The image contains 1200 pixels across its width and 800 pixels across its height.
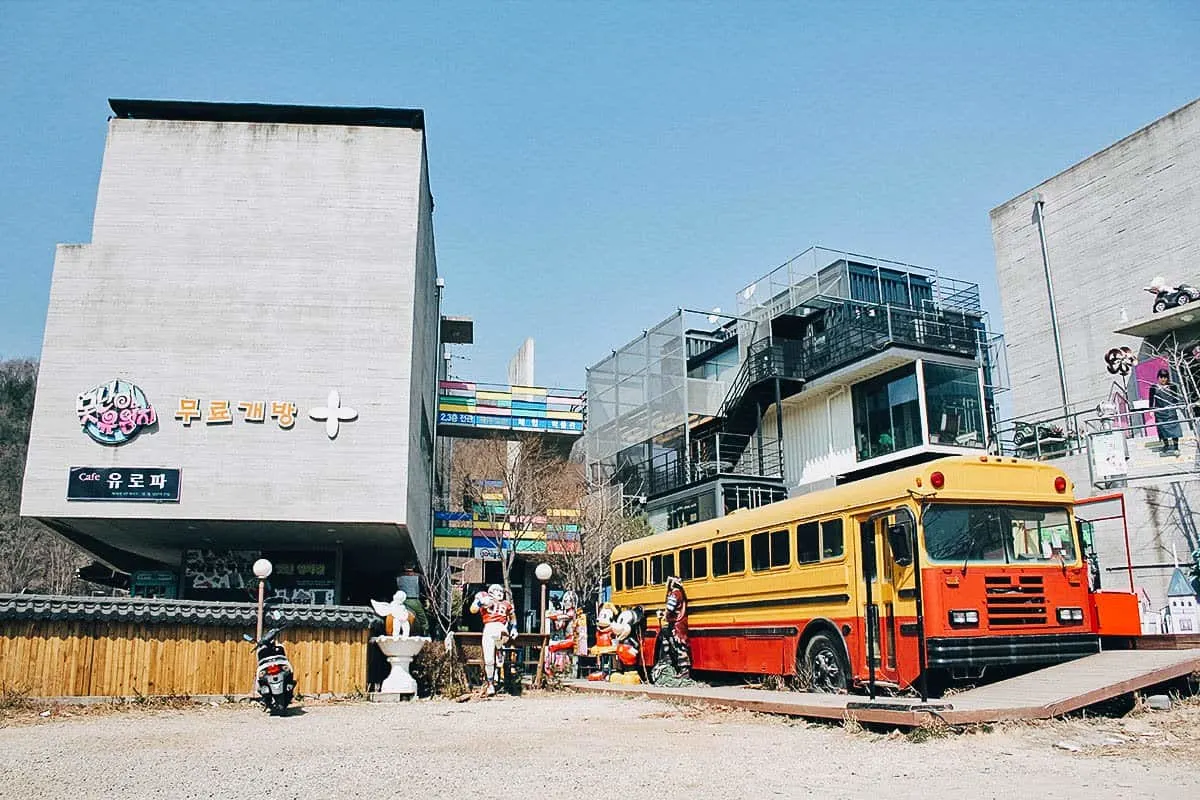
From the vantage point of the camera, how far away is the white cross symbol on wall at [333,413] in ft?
86.1

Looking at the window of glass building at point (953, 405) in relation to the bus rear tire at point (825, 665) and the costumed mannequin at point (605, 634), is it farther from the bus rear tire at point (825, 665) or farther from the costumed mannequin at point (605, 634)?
the bus rear tire at point (825, 665)

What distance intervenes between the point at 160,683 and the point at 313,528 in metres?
11.9

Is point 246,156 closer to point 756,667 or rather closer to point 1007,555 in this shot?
point 756,667

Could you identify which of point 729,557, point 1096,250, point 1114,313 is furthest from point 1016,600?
point 1096,250

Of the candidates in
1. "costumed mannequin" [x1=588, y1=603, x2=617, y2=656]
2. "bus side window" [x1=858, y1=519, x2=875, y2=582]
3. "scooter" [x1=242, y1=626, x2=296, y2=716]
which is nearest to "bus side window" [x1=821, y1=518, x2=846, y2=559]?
"bus side window" [x1=858, y1=519, x2=875, y2=582]

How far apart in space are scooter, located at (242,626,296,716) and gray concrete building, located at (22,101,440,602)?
1157 centimetres

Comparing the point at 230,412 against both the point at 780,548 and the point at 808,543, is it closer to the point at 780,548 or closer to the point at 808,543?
the point at 780,548

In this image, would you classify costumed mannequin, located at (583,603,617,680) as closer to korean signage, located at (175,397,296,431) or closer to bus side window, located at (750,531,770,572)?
bus side window, located at (750,531,770,572)

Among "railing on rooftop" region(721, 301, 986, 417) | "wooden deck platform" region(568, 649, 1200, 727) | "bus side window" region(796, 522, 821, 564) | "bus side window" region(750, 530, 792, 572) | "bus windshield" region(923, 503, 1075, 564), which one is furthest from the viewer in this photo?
"railing on rooftop" region(721, 301, 986, 417)

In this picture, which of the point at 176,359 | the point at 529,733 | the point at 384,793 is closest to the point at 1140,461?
the point at 529,733

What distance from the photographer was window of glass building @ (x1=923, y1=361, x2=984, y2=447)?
2944cm

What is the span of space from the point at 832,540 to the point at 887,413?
1783 cm

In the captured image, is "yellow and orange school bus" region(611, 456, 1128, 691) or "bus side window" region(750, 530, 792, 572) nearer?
"yellow and orange school bus" region(611, 456, 1128, 691)

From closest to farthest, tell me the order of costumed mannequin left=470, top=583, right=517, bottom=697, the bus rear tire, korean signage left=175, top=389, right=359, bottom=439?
the bus rear tire < costumed mannequin left=470, top=583, right=517, bottom=697 < korean signage left=175, top=389, right=359, bottom=439
